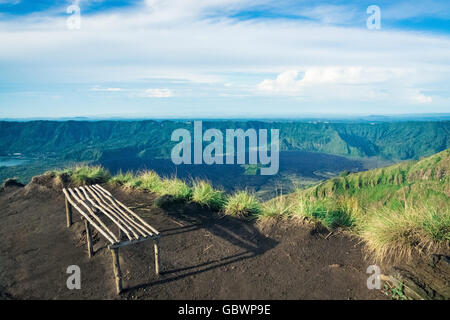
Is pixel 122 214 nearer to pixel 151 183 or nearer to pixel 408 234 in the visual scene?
pixel 151 183

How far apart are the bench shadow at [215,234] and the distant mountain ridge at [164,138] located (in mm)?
117857

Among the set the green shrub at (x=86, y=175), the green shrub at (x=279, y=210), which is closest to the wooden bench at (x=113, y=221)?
the green shrub at (x=279, y=210)

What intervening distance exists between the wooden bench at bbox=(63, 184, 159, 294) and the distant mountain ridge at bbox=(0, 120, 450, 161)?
117114mm

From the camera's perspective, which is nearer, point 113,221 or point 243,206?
point 113,221

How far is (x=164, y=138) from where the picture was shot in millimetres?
151000

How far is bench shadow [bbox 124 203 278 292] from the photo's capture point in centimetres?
591

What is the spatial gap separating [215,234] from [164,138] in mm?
147454

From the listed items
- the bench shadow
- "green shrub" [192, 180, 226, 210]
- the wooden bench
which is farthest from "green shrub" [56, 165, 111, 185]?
"green shrub" [192, 180, 226, 210]

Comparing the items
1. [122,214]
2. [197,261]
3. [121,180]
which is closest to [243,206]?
[197,261]

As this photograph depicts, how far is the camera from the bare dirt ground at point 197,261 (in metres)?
5.27

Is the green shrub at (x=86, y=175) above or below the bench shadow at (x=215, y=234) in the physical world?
above

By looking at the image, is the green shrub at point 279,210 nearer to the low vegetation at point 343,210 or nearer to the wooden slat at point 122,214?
the low vegetation at point 343,210

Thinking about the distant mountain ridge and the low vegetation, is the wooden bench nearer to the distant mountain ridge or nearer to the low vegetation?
the low vegetation
